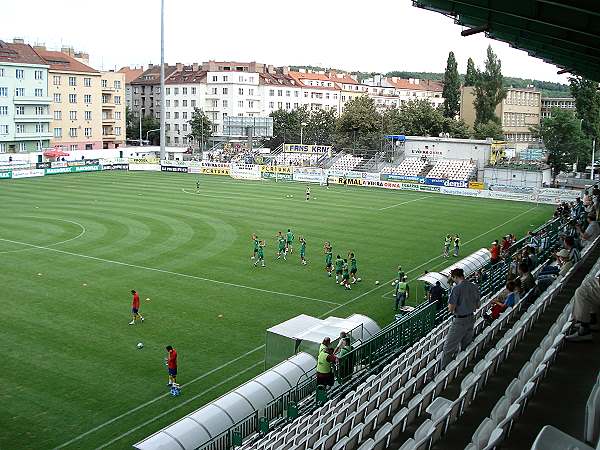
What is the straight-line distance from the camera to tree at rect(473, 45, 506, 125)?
8431 centimetres

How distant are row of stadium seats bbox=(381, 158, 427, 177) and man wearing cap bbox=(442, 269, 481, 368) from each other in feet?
194

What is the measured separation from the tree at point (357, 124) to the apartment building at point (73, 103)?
34.3 metres

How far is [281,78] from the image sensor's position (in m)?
120

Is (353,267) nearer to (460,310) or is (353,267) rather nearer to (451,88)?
(460,310)

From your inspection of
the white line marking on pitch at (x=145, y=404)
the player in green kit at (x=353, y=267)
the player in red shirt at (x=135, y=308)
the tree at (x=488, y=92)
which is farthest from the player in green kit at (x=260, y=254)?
the tree at (x=488, y=92)

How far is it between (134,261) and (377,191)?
34.5 meters

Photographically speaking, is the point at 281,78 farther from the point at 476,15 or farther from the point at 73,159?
the point at 476,15

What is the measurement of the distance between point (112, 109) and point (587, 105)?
209ft

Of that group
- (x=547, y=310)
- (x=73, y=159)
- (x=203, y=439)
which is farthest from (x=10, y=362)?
(x=73, y=159)

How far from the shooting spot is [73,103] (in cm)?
8938

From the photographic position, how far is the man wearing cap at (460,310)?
11383 mm

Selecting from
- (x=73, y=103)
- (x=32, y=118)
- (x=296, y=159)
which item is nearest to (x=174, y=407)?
(x=296, y=159)

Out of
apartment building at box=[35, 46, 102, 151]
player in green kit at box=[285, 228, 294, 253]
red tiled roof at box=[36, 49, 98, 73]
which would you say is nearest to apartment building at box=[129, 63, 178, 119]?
apartment building at box=[35, 46, 102, 151]

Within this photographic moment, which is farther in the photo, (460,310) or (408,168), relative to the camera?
(408,168)
